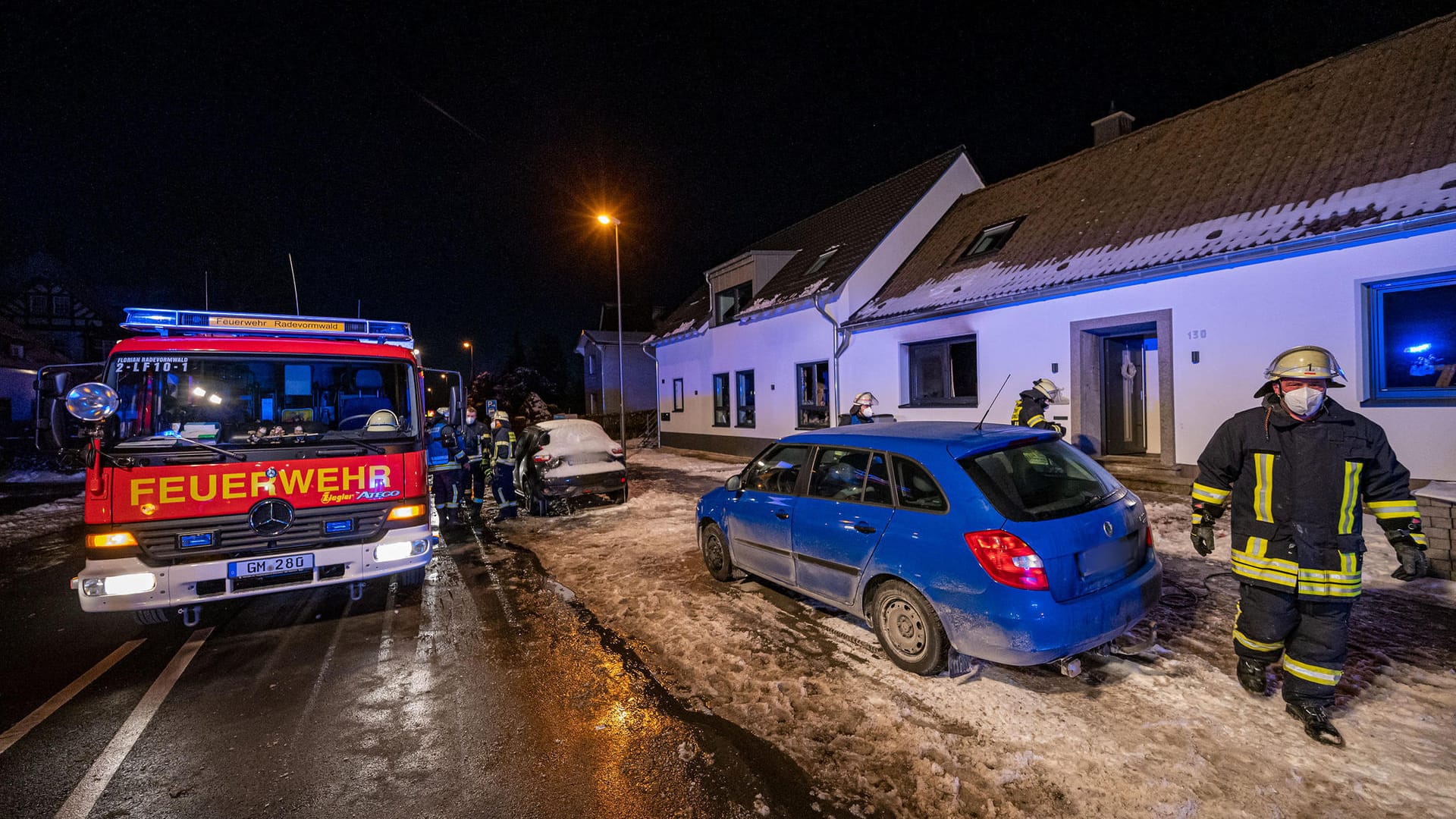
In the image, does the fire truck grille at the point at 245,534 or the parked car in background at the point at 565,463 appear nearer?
the fire truck grille at the point at 245,534

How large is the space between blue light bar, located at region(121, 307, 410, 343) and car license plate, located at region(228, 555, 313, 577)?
2.14 metres

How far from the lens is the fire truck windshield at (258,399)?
4.74 m

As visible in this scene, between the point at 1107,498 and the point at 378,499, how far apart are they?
5383 millimetres

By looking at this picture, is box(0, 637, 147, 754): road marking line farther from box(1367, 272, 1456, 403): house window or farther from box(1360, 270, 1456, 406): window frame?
box(1367, 272, 1456, 403): house window

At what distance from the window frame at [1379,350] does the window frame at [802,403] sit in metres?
9.14

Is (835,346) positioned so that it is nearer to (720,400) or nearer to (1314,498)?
(720,400)

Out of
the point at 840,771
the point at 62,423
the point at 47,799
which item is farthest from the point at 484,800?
the point at 62,423

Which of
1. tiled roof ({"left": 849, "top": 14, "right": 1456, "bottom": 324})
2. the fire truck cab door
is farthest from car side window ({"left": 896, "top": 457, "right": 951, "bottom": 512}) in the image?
tiled roof ({"left": 849, "top": 14, "right": 1456, "bottom": 324})

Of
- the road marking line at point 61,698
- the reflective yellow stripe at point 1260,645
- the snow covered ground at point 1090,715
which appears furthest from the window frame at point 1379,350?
the road marking line at point 61,698

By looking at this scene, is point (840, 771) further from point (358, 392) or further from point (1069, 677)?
point (358, 392)

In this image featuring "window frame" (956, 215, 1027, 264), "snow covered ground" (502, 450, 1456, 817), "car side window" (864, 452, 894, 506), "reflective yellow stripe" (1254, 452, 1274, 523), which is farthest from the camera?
"window frame" (956, 215, 1027, 264)

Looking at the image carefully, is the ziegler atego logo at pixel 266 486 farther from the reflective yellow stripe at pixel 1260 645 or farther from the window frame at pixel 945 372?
the window frame at pixel 945 372

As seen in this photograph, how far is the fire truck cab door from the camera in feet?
14.7

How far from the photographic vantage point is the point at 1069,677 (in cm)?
379
